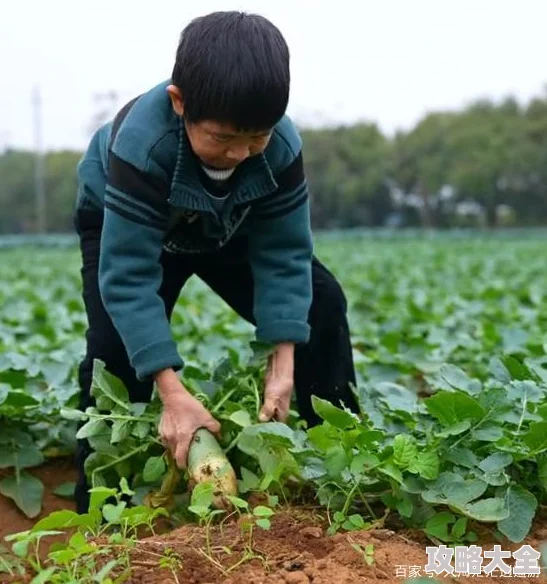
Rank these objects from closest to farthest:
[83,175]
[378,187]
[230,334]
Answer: [83,175], [230,334], [378,187]

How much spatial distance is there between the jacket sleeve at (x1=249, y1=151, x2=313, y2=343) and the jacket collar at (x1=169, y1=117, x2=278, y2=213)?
136 mm

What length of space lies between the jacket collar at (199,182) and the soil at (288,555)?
0.75 metres

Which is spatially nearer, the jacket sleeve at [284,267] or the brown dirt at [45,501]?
the jacket sleeve at [284,267]

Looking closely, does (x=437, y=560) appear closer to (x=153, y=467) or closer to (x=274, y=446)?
(x=274, y=446)

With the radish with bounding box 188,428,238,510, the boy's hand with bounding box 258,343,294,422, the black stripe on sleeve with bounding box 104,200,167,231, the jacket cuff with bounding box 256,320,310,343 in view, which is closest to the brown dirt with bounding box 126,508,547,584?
the radish with bounding box 188,428,238,510

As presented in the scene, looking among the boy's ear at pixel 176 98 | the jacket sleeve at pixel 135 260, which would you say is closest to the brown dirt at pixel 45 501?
the jacket sleeve at pixel 135 260

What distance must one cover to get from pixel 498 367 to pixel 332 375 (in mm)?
479

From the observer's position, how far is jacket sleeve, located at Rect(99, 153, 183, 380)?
90.7 inches

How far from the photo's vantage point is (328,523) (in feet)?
7.24

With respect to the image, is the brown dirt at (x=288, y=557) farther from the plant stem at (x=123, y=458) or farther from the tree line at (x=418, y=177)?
the tree line at (x=418, y=177)

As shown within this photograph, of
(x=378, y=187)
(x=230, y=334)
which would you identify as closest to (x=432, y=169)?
(x=378, y=187)

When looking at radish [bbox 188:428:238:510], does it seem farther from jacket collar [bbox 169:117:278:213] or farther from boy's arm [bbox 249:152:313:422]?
jacket collar [bbox 169:117:278:213]

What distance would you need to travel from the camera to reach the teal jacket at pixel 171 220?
7.56ft

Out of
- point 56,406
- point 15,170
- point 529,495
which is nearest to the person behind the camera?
point 529,495
